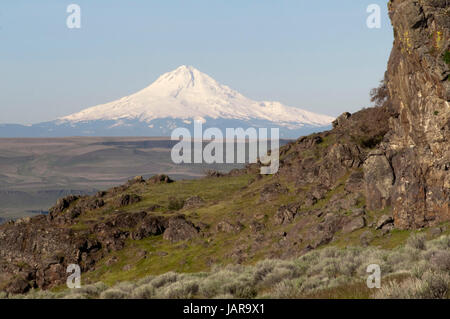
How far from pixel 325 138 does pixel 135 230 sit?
39.6 meters

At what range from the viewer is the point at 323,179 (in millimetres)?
82562

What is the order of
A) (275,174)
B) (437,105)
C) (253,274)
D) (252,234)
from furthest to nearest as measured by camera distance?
(275,174) → (252,234) → (437,105) → (253,274)

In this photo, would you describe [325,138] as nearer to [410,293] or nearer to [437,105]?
A: [437,105]

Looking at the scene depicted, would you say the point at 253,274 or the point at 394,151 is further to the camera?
the point at 394,151

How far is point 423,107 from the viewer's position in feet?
172

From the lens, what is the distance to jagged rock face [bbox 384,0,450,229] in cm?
5041

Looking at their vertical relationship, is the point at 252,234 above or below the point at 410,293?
below

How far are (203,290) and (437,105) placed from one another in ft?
108

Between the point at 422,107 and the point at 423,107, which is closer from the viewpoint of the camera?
the point at 423,107

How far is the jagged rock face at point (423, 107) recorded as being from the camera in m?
50.4

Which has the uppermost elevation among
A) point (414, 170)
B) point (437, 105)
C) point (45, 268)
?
point (437, 105)

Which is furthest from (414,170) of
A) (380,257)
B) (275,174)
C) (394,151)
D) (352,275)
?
(275,174)

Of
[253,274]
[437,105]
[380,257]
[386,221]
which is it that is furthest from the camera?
[386,221]

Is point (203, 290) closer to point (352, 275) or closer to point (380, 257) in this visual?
point (352, 275)
